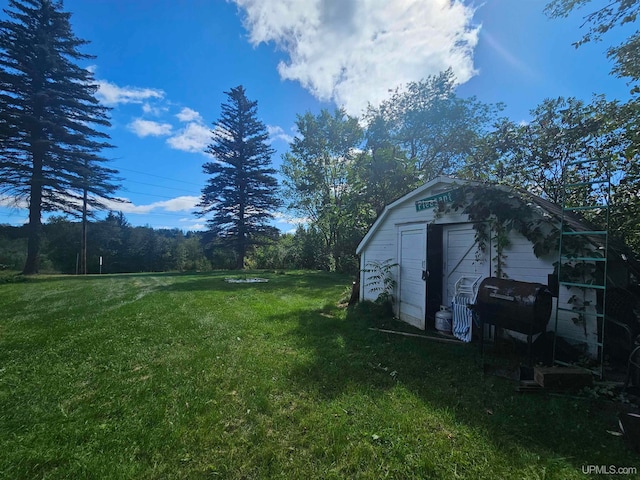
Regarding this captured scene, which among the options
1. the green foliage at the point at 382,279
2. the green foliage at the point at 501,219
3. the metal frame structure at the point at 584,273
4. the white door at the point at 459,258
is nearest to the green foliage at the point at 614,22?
the green foliage at the point at 501,219

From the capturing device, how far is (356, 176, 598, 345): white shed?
4.23m

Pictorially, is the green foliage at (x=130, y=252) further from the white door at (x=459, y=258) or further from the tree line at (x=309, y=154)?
the white door at (x=459, y=258)

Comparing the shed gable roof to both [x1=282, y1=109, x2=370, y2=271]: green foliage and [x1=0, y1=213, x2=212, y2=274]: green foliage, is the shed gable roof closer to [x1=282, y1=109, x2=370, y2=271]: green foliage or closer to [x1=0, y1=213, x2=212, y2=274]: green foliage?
[x1=282, y1=109, x2=370, y2=271]: green foliage

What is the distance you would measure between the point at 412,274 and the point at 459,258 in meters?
1.00

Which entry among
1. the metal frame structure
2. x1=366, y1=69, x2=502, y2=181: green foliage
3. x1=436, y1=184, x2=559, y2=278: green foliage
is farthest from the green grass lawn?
x1=366, y1=69, x2=502, y2=181: green foliage

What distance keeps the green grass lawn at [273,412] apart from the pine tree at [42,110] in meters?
14.2

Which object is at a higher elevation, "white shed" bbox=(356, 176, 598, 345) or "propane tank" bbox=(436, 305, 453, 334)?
"white shed" bbox=(356, 176, 598, 345)

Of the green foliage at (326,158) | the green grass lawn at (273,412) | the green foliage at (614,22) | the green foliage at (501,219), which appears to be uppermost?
the green foliage at (326,158)

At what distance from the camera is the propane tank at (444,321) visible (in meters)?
5.06

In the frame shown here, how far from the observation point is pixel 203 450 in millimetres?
2129

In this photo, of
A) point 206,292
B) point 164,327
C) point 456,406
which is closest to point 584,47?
point 456,406

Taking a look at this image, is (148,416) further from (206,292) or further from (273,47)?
(273,47)

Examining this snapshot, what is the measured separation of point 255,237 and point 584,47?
2390cm

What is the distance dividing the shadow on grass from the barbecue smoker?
69cm
